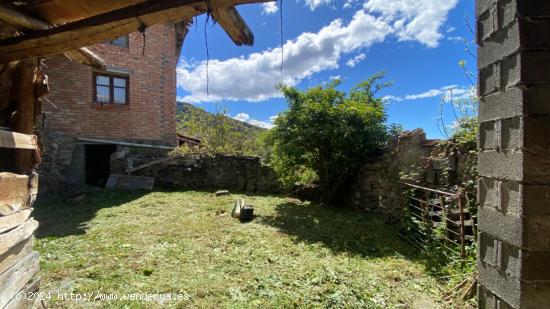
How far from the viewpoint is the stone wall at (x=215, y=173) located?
32.1ft

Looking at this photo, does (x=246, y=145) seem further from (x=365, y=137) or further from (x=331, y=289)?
(x=331, y=289)

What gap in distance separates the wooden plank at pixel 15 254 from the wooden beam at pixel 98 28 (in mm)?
1244

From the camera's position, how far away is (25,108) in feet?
6.64

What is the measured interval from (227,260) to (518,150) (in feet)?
11.3

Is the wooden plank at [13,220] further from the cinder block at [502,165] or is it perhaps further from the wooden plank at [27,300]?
the cinder block at [502,165]

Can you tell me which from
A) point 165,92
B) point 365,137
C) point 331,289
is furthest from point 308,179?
point 165,92

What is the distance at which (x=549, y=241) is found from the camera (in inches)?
47.3

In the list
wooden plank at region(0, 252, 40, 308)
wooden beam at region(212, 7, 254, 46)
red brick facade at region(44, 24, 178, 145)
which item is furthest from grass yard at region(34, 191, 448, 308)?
red brick facade at region(44, 24, 178, 145)

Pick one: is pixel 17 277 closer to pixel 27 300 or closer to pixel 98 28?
pixel 27 300

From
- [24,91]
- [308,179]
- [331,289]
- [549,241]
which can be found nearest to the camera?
[549,241]

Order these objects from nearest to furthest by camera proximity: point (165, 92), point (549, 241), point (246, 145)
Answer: point (549, 241), point (165, 92), point (246, 145)

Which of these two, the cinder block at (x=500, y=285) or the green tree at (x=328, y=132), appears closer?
the cinder block at (x=500, y=285)

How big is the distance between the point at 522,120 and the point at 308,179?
7577mm

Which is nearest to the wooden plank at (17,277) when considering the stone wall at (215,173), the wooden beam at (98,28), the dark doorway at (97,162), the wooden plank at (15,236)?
the wooden plank at (15,236)
